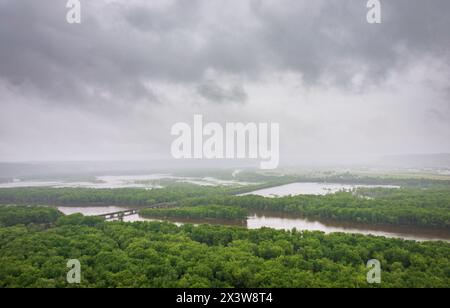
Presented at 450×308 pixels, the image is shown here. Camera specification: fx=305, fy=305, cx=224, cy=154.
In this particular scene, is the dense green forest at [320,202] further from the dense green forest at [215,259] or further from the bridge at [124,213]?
the dense green forest at [215,259]

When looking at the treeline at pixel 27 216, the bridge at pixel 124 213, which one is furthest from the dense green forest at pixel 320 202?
the treeline at pixel 27 216

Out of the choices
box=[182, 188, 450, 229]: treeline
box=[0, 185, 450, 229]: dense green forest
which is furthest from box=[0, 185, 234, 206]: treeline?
box=[182, 188, 450, 229]: treeline

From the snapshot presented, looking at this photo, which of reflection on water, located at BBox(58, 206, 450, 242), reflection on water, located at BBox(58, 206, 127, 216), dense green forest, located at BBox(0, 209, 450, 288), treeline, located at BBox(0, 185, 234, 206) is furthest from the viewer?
treeline, located at BBox(0, 185, 234, 206)

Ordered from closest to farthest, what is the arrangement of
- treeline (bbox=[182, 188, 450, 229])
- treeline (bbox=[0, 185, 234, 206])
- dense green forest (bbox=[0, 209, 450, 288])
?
1. dense green forest (bbox=[0, 209, 450, 288])
2. treeline (bbox=[182, 188, 450, 229])
3. treeline (bbox=[0, 185, 234, 206])

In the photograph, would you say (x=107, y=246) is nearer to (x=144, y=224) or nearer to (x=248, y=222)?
(x=144, y=224)

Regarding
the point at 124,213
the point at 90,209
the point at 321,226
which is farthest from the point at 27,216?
the point at 321,226

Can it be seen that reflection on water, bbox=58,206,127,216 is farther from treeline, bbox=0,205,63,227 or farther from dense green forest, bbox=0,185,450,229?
treeline, bbox=0,205,63,227

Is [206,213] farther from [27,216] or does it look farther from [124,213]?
[27,216]
